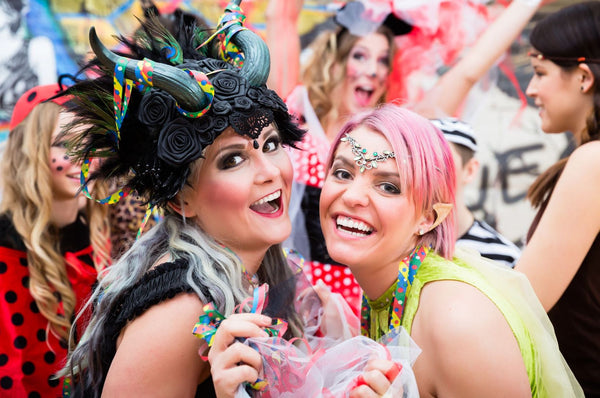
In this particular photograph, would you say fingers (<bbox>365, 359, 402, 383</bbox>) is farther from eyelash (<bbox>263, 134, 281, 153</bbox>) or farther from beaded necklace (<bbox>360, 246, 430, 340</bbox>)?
eyelash (<bbox>263, 134, 281, 153</bbox>)

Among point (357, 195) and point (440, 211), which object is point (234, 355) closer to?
point (357, 195)

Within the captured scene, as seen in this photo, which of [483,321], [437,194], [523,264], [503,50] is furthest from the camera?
[503,50]

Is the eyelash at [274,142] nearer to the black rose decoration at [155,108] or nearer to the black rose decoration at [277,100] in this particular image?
the black rose decoration at [277,100]

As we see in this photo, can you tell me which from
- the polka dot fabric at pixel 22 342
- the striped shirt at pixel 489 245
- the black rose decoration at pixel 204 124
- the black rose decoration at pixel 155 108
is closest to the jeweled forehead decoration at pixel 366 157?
the black rose decoration at pixel 204 124

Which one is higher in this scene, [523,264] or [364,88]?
[364,88]

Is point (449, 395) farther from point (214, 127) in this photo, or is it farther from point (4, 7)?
point (4, 7)

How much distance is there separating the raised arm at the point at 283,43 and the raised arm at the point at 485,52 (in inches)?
40.8

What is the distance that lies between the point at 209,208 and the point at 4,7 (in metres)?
3.01

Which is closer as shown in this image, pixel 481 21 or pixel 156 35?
pixel 156 35

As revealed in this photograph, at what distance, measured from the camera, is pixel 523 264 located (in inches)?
93.7

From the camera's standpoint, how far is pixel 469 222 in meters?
3.05

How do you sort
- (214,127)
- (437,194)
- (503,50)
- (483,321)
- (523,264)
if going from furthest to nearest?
(503,50)
(523,264)
(437,194)
(214,127)
(483,321)

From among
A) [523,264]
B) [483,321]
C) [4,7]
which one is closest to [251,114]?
[483,321]

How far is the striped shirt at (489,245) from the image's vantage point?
9.45ft
